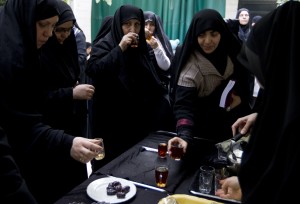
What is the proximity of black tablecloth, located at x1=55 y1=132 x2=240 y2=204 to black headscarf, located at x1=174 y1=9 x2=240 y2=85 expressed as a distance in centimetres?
54

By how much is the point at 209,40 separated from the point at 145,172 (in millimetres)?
915

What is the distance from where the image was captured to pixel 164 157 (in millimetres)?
1536

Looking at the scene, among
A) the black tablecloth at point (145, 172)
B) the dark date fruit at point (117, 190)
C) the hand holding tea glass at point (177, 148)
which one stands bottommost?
the black tablecloth at point (145, 172)

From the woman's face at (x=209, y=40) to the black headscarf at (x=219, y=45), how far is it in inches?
0.9

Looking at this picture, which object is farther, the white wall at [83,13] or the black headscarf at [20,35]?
the white wall at [83,13]

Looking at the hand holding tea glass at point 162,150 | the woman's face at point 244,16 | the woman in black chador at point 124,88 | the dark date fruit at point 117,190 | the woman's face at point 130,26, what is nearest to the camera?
the dark date fruit at point 117,190

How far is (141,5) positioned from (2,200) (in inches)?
173

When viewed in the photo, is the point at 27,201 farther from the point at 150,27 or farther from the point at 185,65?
the point at 150,27

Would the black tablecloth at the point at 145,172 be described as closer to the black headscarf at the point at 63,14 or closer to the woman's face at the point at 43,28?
the woman's face at the point at 43,28

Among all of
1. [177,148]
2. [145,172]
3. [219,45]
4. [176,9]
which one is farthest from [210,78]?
[176,9]

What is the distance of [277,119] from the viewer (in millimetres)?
776

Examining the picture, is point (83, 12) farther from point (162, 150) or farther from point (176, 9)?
point (162, 150)

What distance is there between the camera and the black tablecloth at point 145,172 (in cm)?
114

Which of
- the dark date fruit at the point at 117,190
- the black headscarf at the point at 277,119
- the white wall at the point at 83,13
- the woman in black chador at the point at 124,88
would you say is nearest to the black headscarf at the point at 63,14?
the woman in black chador at the point at 124,88
